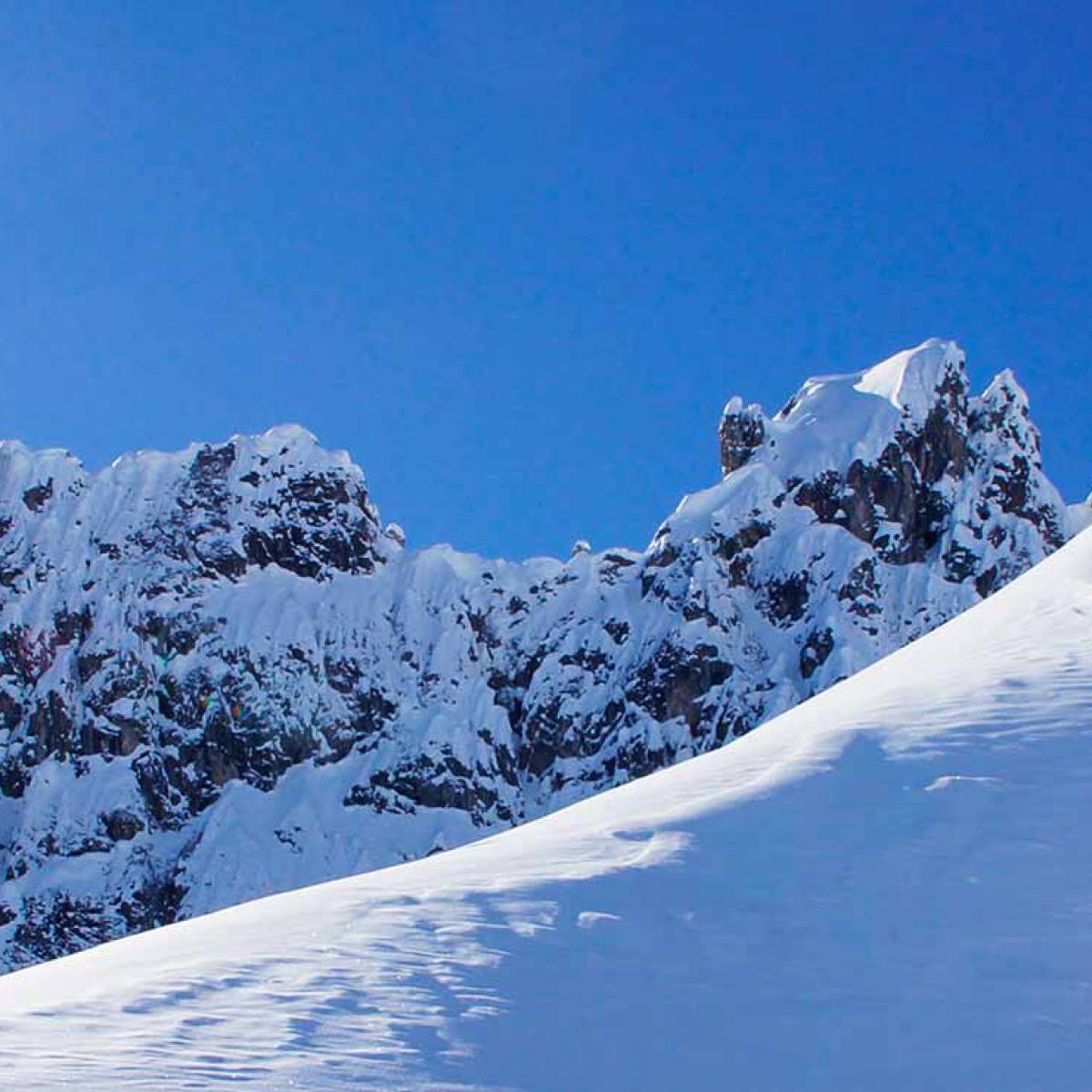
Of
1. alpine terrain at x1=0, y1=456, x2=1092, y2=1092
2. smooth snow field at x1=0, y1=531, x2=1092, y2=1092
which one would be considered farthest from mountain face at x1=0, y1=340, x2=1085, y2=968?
alpine terrain at x1=0, y1=456, x2=1092, y2=1092

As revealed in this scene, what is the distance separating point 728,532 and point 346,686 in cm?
2452

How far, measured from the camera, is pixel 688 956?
8891 mm

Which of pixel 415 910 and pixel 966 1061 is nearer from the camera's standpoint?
pixel 966 1061

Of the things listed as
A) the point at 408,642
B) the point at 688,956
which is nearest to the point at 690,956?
the point at 688,956

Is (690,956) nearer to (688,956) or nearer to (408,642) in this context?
(688,956)

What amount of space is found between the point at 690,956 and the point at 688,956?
0.01m

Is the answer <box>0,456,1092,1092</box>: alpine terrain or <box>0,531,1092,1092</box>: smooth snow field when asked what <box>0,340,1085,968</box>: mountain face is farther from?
<box>0,456,1092,1092</box>: alpine terrain

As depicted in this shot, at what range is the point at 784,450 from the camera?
94500 mm

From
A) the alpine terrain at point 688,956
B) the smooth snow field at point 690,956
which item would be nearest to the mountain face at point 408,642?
the smooth snow field at point 690,956

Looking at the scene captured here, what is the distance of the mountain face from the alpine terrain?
6964 cm

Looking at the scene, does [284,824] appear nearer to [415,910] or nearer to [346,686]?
[346,686]

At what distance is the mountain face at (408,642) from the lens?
84688 millimetres

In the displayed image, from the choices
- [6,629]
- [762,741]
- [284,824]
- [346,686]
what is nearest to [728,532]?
[346,686]

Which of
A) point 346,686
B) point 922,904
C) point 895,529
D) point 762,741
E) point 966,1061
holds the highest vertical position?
point 895,529
